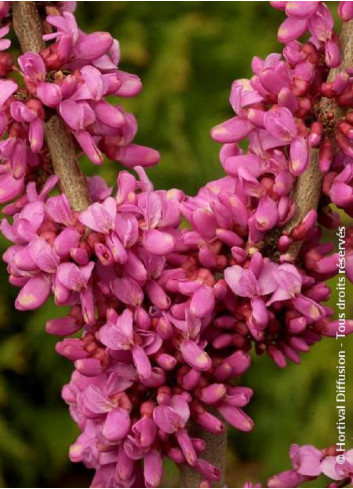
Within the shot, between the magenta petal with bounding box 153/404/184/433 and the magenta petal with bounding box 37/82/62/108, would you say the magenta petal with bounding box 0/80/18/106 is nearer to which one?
the magenta petal with bounding box 37/82/62/108

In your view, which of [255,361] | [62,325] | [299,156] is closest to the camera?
[299,156]

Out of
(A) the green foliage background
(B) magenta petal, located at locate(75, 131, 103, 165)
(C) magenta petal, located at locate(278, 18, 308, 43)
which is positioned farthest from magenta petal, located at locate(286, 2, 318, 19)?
(A) the green foliage background

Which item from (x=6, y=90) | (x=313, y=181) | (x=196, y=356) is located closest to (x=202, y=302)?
(x=196, y=356)

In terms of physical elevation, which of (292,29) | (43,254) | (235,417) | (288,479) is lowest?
(288,479)

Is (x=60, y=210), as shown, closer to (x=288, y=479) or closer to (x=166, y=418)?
(x=166, y=418)

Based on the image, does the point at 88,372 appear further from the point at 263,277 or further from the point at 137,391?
the point at 263,277

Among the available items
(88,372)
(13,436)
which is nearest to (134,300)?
(88,372)

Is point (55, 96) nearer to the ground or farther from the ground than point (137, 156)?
farther from the ground
